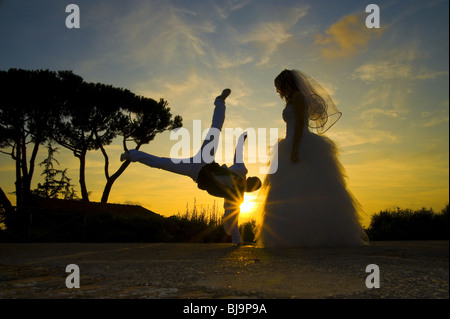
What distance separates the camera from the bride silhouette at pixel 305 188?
12.6 feet

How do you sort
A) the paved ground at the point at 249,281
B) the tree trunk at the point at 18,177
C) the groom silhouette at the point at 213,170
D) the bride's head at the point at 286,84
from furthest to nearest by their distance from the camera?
1. the tree trunk at the point at 18,177
2. the groom silhouette at the point at 213,170
3. the bride's head at the point at 286,84
4. the paved ground at the point at 249,281

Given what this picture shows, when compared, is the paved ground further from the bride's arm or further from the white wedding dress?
the bride's arm

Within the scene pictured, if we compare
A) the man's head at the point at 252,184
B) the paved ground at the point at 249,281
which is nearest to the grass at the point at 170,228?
the man's head at the point at 252,184

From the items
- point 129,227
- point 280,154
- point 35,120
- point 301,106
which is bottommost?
point 129,227

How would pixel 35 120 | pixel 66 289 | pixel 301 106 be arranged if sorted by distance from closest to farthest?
pixel 66 289, pixel 301 106, pixel 35 120

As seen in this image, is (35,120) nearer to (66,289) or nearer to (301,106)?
(301,106)

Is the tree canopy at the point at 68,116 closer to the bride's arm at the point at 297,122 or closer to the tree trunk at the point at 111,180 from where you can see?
the tree trunk at the point at 111,180

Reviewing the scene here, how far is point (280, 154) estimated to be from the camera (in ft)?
13.8

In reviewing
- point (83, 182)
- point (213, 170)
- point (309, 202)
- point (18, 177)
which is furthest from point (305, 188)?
point (18, 177)

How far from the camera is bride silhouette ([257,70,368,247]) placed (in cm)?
385

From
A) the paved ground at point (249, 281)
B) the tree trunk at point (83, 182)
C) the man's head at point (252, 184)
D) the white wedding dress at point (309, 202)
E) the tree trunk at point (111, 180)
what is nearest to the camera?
the paved ground at point (249, 281)

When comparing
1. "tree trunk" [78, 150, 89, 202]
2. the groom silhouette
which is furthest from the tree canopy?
the groom silhouette

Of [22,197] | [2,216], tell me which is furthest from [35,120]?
[2,216]

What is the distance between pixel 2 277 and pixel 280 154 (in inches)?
119
